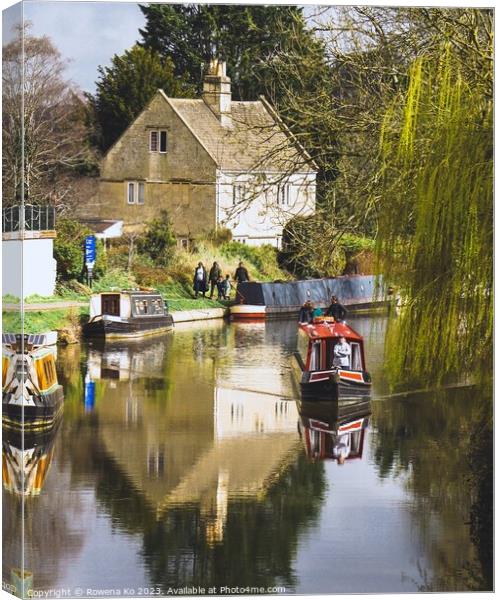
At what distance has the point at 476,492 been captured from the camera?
13945 mm

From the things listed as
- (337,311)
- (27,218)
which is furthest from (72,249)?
(337,311)

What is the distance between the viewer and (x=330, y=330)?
50.0ft

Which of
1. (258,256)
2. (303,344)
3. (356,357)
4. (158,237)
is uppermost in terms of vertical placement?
(158,237)

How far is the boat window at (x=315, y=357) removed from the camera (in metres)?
15.4

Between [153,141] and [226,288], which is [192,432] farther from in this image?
[153,141]

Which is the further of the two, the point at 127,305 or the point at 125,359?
the point at 125,359

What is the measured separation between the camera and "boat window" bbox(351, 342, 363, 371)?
15.2 m

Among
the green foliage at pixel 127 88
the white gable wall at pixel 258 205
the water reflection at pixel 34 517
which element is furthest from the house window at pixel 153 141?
the water reflection at pixel 34 517

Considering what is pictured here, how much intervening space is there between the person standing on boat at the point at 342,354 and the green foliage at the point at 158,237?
170 cm

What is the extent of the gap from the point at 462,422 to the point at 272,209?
2641 mm

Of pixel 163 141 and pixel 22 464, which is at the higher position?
pixel 163 141

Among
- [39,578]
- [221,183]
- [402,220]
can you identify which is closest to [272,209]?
[221,183]

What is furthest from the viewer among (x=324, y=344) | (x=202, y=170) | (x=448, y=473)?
(x=324, y=344)

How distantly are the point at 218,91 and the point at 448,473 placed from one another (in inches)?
146
